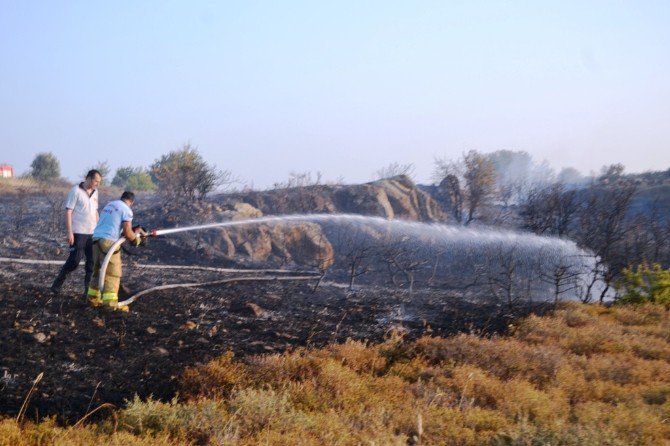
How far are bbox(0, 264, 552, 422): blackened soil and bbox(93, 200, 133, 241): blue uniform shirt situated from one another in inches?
32.4

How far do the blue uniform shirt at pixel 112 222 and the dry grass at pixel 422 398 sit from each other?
231 cm

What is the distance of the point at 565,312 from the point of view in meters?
8.59

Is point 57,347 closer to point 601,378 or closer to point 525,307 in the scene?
point 601,378

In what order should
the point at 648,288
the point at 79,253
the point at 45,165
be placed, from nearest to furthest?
the point at 79,253 < the point at 648,288 < the point at 45,165

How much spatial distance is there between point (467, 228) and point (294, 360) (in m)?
12.7

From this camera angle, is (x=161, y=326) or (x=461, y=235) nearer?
(x=161, y=326)

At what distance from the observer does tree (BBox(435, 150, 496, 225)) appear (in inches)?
739

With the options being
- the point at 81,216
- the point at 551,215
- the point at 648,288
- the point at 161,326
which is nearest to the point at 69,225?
the point at 81,216

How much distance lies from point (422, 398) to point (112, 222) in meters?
4.05

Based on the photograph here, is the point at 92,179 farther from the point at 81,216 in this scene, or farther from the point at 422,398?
the point at 422,398

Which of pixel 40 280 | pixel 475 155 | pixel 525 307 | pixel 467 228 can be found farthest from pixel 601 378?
pixel 475 155

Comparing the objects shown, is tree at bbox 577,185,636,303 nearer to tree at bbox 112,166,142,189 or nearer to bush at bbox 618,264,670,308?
bush at bbox 618,264,670,308

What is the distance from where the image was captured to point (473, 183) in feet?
62.3

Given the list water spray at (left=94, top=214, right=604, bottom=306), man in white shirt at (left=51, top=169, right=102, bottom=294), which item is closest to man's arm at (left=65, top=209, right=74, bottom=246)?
man in white shirt at (left=51, top=169, right=102, bottom=294)
